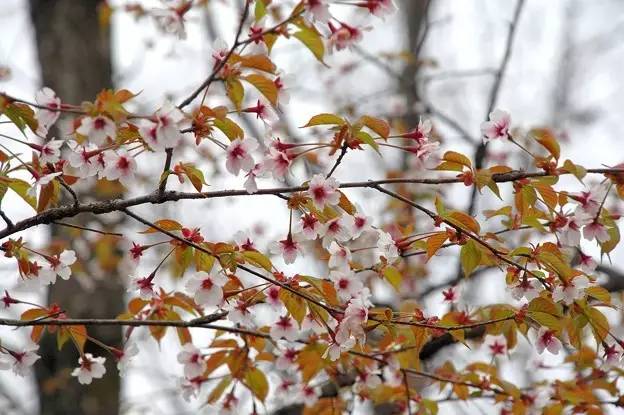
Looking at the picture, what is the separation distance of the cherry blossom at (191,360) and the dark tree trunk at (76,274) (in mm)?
1451

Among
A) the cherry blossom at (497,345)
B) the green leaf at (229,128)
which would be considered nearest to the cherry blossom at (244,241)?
the green leaf at (229,128)

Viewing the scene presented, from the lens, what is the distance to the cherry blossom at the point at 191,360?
1.73 metres

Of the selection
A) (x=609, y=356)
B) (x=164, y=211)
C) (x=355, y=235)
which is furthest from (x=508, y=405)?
(x=164, y=211)

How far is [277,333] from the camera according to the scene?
5.23ft

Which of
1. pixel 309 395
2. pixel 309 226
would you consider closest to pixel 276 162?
pixel 309 226

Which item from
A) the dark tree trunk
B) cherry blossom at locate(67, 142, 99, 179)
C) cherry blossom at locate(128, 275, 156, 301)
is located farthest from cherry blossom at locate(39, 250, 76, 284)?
the dark tree trunk

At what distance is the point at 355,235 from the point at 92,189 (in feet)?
8.80

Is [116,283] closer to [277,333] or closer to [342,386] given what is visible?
[342,386]

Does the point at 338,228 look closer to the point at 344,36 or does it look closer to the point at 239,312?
the point at 239,312

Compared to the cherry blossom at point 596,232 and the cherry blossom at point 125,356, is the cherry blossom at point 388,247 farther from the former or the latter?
the cherry blossom at point 125,356

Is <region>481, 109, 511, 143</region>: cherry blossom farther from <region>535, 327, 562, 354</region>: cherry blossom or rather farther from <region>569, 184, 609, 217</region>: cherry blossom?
<region>535, 327, 562, 354</region>: cherry blossom

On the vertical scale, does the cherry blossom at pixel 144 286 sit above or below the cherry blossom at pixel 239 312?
above

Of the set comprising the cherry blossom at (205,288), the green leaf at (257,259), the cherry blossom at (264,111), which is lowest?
the cherry blossom at (205,288)

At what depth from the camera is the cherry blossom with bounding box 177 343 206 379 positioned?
1733mm
